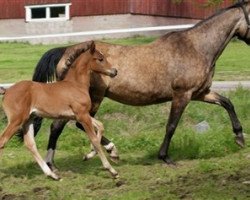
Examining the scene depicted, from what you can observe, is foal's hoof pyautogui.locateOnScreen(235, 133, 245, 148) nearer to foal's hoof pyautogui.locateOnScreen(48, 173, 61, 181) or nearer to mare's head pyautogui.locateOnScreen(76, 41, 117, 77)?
mare's head pyautogui.locateOnScreen(76, 41, 117, 77)

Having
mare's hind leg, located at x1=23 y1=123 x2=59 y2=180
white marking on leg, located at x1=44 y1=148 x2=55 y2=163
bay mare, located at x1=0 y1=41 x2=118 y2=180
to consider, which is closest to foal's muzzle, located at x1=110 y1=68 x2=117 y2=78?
bay mare, located at x1=0 y1=41 x2=118 y2=180

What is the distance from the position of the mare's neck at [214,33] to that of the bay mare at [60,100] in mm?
1493

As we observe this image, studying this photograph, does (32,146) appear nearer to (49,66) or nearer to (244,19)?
(49,66)

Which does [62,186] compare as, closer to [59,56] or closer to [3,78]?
[59,56]

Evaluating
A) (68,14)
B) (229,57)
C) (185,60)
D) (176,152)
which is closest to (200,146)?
(176,152)

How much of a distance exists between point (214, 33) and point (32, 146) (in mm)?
2993

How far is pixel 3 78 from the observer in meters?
20.2

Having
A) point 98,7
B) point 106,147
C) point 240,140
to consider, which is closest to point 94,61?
point 106,147

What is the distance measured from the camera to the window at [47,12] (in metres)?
39.0

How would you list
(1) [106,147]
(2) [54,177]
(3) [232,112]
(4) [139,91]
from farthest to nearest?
(3) [232,112] < (4) [139,91] < (1) [106,147] < (2) [54,177]

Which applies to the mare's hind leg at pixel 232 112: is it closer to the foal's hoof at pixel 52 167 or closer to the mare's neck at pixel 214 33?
the mare's neck at pixel 214 33

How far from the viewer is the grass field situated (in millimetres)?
8055

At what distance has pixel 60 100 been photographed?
8805mm

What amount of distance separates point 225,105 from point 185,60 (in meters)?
1.16
